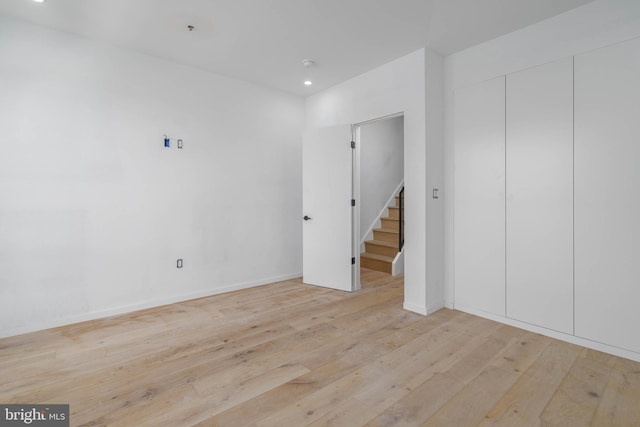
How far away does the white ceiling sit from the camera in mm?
2545

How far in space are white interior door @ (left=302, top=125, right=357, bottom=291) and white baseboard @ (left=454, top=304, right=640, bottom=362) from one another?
1536mm

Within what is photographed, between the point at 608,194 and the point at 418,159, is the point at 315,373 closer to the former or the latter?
the point at 418,159

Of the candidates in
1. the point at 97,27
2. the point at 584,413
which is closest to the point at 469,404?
the point at 584,413

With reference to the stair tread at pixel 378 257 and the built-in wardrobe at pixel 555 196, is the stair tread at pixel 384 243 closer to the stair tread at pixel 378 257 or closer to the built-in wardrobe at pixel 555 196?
the stair tread at pixel 378 257

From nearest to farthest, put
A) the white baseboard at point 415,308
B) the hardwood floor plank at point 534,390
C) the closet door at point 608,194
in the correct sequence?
the hardwood floor plank at point 534,390
the closet door at point 608,194
the white baseboard at point 415,308

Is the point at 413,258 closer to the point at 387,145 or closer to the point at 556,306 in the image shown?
the point at 556,306

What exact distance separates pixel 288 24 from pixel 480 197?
2535 millimetres

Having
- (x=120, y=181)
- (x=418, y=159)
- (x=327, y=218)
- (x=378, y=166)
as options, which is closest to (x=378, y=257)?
(x=327, y=218)

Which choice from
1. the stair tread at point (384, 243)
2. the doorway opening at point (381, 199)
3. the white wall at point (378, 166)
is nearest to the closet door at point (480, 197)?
the doorway opening at point (381, 199)

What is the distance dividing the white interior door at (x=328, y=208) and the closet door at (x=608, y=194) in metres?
2.34

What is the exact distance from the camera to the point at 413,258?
11.1 ft

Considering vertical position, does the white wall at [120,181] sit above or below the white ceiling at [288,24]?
below

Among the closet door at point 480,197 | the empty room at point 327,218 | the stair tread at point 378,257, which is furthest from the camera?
the stair tread at point 378,257

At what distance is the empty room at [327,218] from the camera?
78.9 inches
